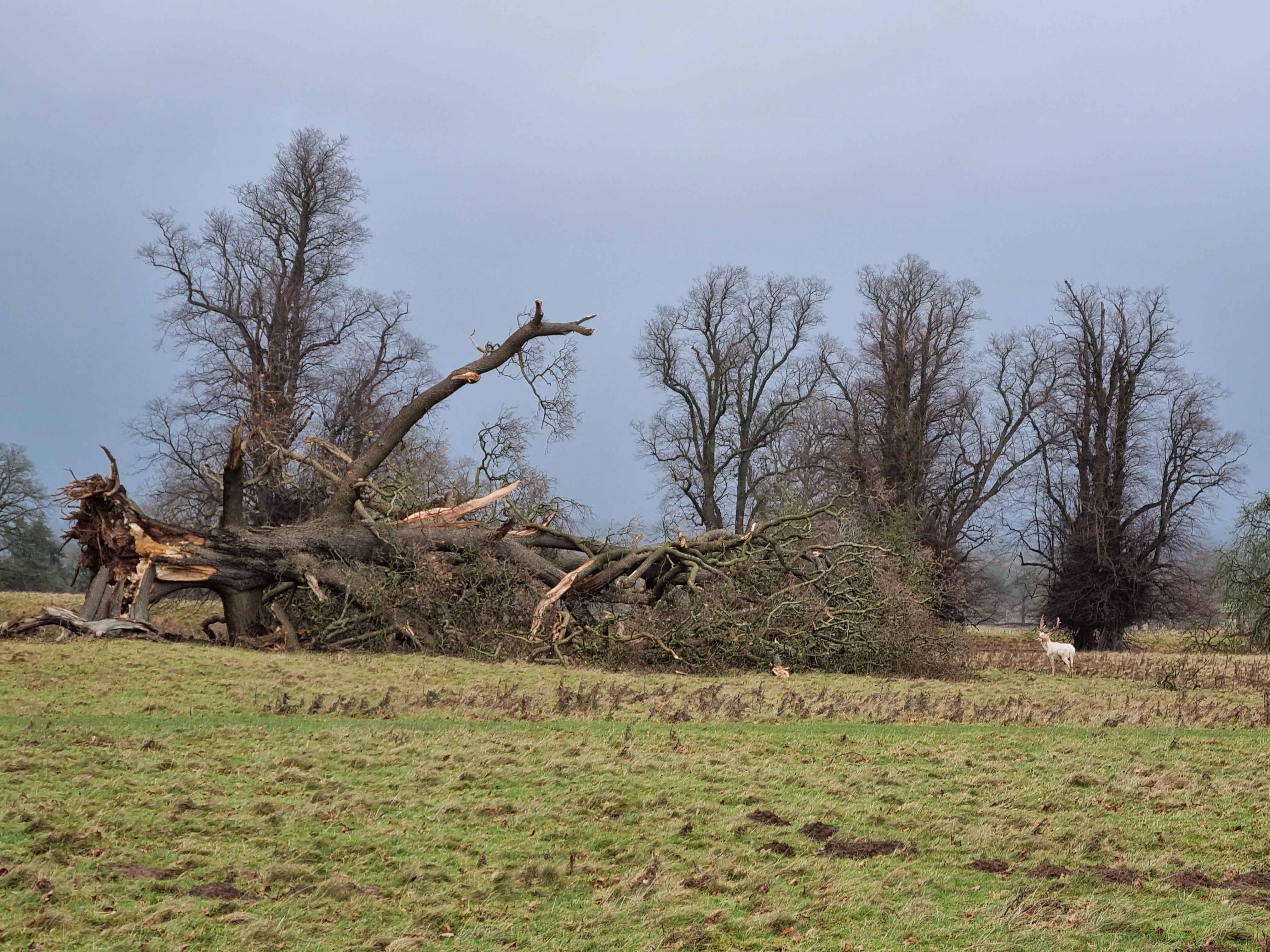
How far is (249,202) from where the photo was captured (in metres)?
30.8

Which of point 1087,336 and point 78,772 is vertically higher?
point 1087,336

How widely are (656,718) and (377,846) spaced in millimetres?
4919

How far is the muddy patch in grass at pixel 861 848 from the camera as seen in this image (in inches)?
251

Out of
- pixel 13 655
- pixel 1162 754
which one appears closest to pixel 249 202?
pixel 13 655

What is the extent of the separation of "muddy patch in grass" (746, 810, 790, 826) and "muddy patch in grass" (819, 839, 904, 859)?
1.45ft

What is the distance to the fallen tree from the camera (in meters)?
16.4

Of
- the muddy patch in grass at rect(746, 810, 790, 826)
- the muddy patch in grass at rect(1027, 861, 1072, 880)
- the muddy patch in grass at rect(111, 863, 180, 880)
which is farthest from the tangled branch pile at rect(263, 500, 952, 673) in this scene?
the muddy patch in grass at rect(111, 863, 180, 880)

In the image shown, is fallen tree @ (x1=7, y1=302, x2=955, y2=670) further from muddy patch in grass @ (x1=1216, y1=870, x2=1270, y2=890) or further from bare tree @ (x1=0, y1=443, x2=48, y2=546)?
bare tree @ (x1=0, y1=443, x2=48, y2=546)

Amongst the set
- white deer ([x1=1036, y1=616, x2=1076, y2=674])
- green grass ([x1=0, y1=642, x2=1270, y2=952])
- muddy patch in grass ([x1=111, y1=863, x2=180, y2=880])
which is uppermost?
white deer ([x1=1036, y1=616, x2=1076, y2=674])

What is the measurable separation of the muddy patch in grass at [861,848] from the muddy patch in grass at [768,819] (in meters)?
0.44

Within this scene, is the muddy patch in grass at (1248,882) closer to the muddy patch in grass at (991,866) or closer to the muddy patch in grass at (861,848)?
the muddy patch in grass at (991,866)

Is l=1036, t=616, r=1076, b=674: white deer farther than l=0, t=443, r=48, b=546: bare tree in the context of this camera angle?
Result: No

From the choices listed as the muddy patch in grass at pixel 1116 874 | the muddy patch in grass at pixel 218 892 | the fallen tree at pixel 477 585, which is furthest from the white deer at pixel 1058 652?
the muddy patch in grass at pixel 218 892

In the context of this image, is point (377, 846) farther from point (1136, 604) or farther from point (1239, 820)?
point (1136, 604)
